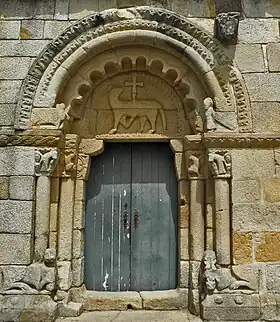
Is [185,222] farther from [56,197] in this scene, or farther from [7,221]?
[7,221]

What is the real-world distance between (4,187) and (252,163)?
283 cm

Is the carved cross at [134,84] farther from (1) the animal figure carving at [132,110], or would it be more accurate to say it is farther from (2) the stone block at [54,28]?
(2) the stone block at [54,28]

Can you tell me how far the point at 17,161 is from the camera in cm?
460

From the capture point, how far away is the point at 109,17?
485 cm

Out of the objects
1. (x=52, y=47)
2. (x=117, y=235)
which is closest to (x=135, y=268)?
(x=117, y=235)

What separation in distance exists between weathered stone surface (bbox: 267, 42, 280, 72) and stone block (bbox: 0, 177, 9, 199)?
131 inches

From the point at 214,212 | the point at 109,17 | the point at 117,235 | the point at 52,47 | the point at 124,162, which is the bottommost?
the point at 117,235

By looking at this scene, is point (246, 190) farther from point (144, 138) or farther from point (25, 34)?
point (25, 34)

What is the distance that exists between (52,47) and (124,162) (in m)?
1.67

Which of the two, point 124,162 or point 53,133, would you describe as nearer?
point 53,133

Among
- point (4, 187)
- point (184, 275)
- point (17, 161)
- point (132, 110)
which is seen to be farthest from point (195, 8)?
point (184, 275)

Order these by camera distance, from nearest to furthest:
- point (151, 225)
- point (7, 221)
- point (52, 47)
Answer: point (7, 221) → point (52, 47) → point (151, 225)

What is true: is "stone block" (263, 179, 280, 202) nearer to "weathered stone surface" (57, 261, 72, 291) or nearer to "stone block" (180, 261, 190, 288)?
"stone block" (180, 261, 190, 288)

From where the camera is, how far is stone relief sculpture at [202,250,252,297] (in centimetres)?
432
